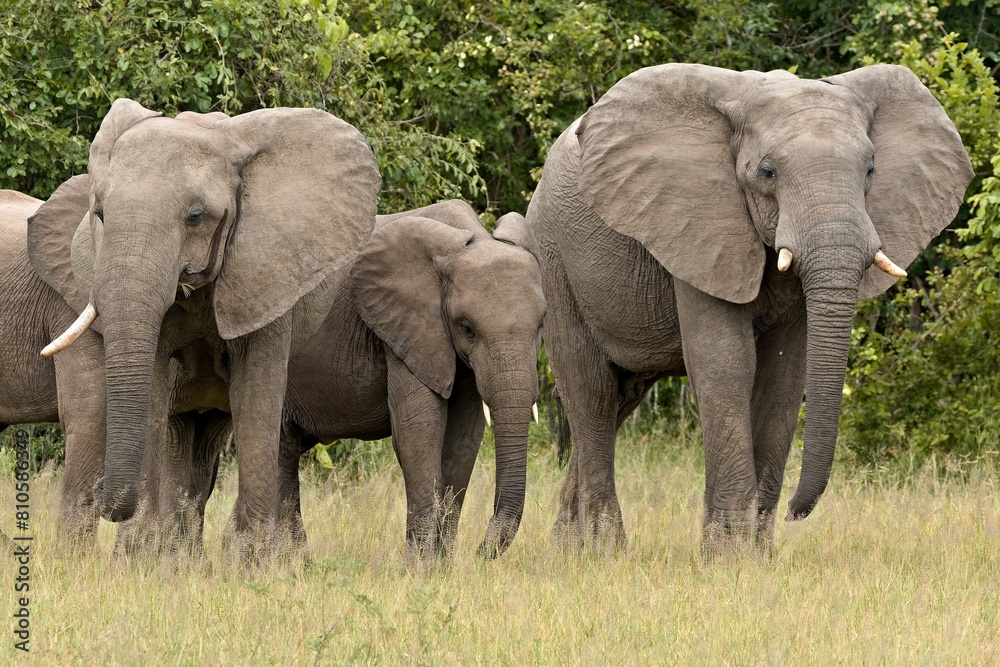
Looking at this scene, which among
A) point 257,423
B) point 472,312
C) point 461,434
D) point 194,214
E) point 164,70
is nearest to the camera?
point 194,214

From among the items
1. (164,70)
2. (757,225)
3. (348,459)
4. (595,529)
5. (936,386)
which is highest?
(757,225)

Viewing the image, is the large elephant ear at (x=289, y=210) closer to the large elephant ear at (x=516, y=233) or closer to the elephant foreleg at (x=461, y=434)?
the large elephant ear at (x=516, y=233)

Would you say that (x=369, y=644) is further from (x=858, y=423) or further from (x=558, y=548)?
(x=858, y=423)

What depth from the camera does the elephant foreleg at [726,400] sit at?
7.57m

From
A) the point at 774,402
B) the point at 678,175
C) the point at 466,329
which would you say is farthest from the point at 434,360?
the point at 774,402

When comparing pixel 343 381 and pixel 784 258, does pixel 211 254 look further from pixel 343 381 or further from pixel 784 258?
pixel 784 258

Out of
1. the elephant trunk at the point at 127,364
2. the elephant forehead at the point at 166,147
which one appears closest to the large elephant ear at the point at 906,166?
the elephant forehead at the point at 166,147

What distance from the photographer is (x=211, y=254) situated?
6.65m

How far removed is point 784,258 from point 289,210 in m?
2.06

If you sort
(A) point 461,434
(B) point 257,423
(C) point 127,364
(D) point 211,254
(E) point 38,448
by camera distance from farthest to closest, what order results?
(E) point 38,448, (A) point 461,434, (B) point 257,423, (D) point 211,254, (C) point 127,364

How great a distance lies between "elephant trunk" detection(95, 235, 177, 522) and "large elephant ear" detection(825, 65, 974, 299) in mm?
3245

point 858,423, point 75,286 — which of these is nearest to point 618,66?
point 858,423

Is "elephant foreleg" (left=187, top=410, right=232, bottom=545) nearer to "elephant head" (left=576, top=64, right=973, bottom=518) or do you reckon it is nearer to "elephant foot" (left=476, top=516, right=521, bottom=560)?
"elephant foot" (left=476, top=516, right=521, bottom=560)

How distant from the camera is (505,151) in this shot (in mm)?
13547
